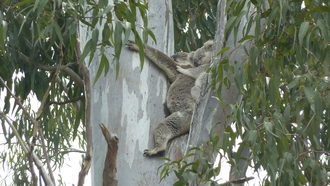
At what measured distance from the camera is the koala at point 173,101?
10.3 feet

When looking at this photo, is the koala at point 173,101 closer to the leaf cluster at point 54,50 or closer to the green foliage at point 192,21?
the leaf cluster at point 54,50

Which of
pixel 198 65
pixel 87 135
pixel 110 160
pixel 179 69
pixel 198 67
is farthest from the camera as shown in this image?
pixel 198 65

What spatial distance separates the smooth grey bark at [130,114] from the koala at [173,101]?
0.04 metres

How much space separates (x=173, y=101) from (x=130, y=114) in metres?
0.68

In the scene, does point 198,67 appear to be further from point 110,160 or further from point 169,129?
point 110,160

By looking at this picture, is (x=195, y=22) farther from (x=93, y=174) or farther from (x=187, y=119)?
(x=93, y=174)

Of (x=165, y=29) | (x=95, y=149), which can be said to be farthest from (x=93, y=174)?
(x=165, y=29)

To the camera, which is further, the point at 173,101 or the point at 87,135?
the point at 173,101

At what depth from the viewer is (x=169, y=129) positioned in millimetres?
3357

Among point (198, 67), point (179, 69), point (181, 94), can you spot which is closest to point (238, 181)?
point (181, 94)

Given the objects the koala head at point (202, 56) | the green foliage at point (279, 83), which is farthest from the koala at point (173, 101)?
the green foliage at point (279, 83)

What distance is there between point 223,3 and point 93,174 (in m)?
0.99

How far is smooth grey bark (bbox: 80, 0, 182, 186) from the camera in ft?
9.69

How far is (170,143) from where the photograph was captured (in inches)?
128
